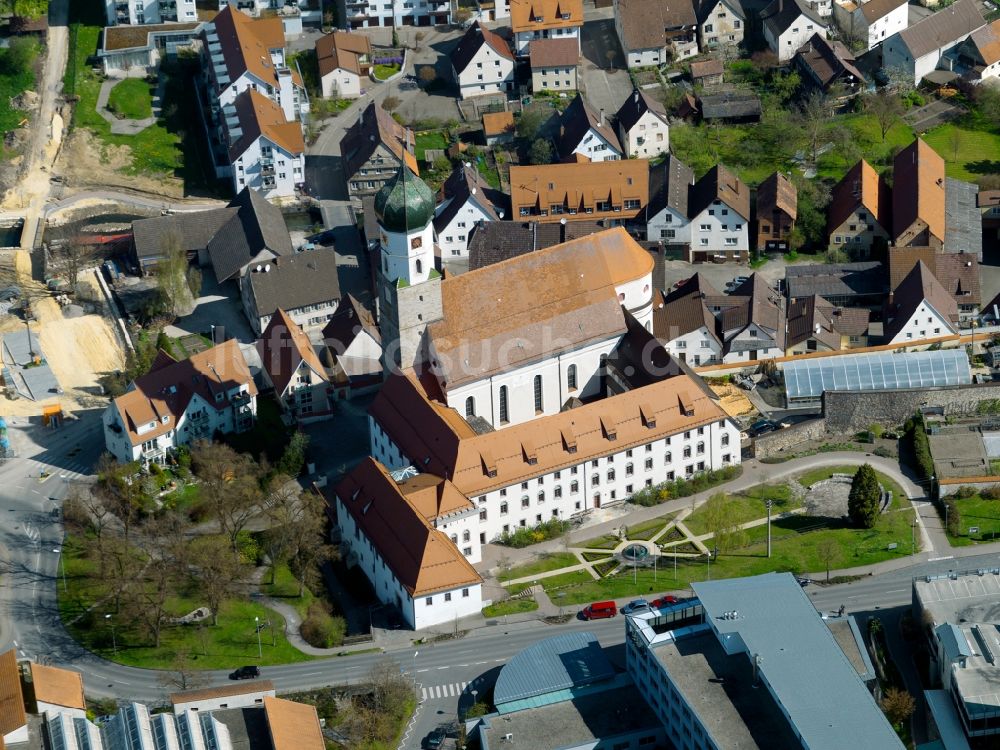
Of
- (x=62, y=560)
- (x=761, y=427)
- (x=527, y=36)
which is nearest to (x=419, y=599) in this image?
(x=62, y=560)

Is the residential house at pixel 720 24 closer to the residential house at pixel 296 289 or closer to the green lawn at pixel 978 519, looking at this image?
the residential house at pixel 296 289

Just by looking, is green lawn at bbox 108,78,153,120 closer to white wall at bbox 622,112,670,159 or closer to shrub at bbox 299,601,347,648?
white wall at bbox 622,112,670,159

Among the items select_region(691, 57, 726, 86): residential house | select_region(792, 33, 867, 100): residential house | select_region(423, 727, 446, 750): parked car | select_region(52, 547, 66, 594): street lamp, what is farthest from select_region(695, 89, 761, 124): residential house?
select_region(423, 727, 446, 750): parked car

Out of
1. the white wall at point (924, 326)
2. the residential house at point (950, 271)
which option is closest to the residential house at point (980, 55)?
the residential house at point (950, 271)

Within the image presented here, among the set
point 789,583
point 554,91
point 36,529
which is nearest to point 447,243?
point 554,91

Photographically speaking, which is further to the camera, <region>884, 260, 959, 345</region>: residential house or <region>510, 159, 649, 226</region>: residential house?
<region>510, 159, 649, 226</region>: residential house

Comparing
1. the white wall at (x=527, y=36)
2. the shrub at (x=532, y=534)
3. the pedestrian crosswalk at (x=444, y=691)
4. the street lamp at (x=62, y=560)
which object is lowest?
the pedestrian crosswalk at (x=444, y=691)

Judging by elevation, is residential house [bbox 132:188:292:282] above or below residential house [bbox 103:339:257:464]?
above
